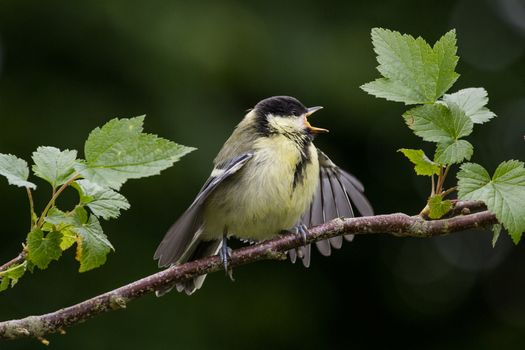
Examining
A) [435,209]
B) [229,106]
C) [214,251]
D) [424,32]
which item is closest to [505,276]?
[424,32]

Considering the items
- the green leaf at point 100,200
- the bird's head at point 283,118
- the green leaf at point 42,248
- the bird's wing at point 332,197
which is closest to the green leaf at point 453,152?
the green leaf at point 100,200

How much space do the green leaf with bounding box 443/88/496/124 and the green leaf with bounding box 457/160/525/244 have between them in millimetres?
259

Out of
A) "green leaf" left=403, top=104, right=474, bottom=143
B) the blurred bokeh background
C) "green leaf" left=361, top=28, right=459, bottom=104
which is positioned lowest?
the blurred bokeh background

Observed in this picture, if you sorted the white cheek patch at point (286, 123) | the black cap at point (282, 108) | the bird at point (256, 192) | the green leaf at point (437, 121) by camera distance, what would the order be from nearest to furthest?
1. the green leaf at point (437, 121)
2. the bird at point (256, 192)
3. the white cheek patch at point (286, 123)
4. the black cap at point (282, 108)

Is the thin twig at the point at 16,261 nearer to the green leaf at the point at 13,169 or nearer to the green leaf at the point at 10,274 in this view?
the green leaf at the point at 10,274

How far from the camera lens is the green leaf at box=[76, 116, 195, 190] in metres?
2.68

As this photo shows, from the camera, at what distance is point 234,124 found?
802cm

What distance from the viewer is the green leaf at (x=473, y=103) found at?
9.67 ft

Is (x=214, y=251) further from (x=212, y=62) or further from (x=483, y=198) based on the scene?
(x=212, y=62)

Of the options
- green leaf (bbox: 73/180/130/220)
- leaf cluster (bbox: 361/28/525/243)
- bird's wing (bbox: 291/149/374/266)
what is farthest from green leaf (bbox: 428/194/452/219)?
bird's wing (bbox: 291/149/374/266)

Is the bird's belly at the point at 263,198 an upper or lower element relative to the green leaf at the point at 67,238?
lower

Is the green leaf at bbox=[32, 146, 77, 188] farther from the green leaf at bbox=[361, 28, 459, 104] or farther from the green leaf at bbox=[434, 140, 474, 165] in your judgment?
the green leaf at bbox=[434, 140, 474, 165]

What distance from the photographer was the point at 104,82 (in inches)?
335

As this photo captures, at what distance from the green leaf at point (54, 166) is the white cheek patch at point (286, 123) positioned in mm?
2056
